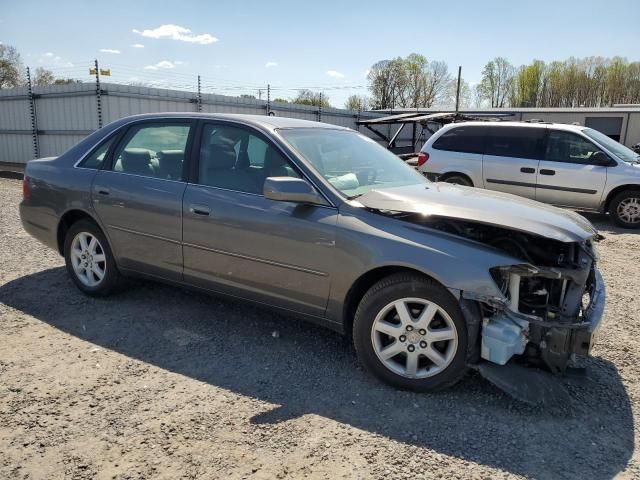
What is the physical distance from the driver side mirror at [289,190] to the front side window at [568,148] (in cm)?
745

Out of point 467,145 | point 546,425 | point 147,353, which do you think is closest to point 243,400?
point 147,353

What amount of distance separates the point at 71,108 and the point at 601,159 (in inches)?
544

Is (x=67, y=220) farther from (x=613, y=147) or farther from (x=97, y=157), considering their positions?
(x=613, y=147)

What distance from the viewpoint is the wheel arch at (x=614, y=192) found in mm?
8797

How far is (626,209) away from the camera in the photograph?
8.90 metres

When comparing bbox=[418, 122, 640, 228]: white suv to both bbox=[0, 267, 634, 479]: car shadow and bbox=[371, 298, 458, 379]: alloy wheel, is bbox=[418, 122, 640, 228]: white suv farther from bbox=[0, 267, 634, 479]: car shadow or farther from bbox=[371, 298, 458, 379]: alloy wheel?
bbox=[371, 298, 458, 379]: alloy wheel

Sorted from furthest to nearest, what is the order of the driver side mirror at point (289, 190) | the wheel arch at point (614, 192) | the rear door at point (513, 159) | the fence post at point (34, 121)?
the fence post at point (34, 121) → the rear door at point (513, 159) → the wheel arch at point (614, 192) → the driver side mirror at point (289, 190)

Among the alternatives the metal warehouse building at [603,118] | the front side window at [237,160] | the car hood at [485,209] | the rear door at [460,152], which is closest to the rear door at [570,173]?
the rear door at [460,152]

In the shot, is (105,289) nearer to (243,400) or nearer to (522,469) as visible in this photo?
(243,400)

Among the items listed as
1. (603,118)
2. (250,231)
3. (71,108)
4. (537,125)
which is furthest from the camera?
(603,118)

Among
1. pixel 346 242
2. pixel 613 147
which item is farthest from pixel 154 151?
pixel 613 147

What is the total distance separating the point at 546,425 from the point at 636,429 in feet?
1.64

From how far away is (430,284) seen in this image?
2.99 m

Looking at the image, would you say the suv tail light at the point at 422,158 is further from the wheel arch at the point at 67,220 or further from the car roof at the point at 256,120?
the wheel arch at the point at 67,220
